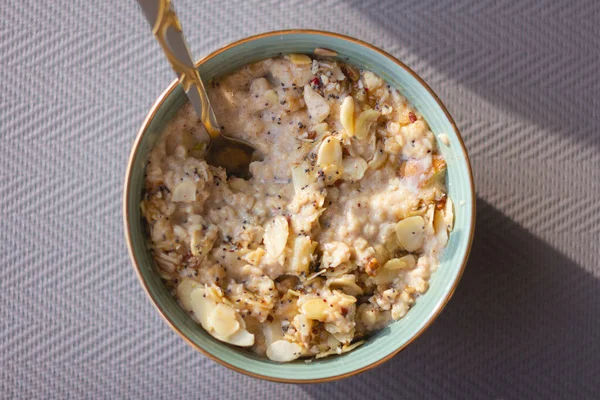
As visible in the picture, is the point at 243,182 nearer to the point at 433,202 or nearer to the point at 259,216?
the point at 259,216

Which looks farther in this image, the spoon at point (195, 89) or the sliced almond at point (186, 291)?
the sliced almond at point (186, 291)

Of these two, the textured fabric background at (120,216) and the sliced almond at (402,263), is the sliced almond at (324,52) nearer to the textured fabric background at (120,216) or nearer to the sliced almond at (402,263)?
the textured fabric background at (120,216)

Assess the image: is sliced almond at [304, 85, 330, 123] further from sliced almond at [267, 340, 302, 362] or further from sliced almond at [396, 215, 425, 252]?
sliced almond at [267, 340, 302, 362]

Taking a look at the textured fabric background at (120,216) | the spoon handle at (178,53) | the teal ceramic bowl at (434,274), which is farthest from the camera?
the textured fabric background at (120,216)

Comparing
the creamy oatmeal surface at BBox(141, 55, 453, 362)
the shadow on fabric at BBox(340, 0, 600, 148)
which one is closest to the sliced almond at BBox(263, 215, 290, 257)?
the creamy oatmeal surface at BBox(141, 55, 453, 362)

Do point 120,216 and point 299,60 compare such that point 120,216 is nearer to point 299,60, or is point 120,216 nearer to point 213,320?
point 213,320

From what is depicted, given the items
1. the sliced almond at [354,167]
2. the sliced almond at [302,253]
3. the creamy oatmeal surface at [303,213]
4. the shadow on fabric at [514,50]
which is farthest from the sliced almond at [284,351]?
the shadow on fabric at [514,50]

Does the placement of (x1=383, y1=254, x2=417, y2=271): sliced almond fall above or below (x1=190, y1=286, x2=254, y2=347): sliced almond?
below
